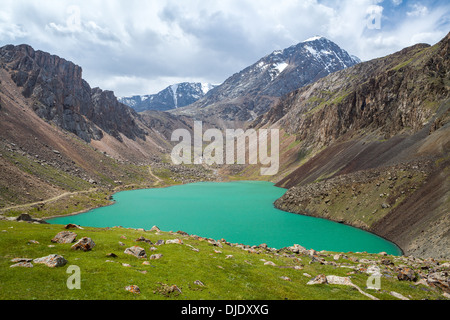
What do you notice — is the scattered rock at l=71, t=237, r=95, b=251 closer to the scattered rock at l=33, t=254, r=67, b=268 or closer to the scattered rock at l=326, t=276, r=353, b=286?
the scattered rock at l=33, t=254, r=67, b=268

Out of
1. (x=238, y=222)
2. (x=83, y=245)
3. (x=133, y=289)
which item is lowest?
(x=133, y=289)

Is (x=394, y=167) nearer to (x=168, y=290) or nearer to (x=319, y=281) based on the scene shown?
(x=319, y=281)

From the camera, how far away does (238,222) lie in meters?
85.2

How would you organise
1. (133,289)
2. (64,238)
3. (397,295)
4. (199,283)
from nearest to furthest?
(133,289), (199,283), (397,295), (64,238)

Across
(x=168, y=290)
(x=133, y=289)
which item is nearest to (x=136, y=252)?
(x=133, y=289)

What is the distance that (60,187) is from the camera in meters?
109

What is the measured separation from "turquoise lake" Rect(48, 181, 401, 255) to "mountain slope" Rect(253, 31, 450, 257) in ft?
19.3

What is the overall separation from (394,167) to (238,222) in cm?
5291

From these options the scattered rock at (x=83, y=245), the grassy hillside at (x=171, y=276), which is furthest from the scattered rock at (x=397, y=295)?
the scattered rock at (x=83, y=245)

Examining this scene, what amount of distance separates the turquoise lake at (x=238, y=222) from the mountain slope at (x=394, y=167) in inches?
232

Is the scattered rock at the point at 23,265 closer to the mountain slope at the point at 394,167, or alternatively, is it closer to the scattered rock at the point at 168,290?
the scattered rock at the point at 168,290

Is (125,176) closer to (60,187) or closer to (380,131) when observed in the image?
(60,187)

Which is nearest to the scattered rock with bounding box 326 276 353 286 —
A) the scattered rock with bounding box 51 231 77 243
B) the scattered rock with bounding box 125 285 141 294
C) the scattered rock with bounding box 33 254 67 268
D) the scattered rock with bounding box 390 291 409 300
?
the scattered rock with bounding box 390 291 409 300

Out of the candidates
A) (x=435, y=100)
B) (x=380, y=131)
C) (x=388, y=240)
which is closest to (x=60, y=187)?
(x=388, y=240)
